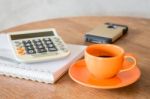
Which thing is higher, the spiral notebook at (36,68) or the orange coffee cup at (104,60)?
the orange coffee cup at (104,60)

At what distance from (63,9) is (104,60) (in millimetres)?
847

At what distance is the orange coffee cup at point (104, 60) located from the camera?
22.4 inches

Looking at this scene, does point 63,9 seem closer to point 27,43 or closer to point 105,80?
point 27,43

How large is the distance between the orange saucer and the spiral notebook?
0.03m

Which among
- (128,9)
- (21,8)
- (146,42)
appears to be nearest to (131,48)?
(146,42)

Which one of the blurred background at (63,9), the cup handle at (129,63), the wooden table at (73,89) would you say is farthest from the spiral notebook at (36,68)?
the blurred background at (63,9)

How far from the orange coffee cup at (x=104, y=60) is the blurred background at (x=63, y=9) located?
69 centimetres

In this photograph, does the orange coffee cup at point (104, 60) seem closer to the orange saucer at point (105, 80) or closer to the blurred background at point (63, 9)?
the orange saucer at point (105, 80)

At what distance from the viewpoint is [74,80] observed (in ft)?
2.00

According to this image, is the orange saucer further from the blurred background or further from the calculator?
the blurred background

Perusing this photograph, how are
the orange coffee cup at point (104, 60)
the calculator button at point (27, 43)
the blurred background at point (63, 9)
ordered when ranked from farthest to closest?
the blurred background at point (63, 9), the calculator button at point (27, 43), the orange coffee cup at point (104, 60)

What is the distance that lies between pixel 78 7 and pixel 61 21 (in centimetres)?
33

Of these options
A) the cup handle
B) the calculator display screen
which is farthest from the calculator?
the cup handle

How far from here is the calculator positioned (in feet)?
2.18
